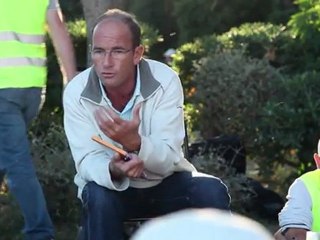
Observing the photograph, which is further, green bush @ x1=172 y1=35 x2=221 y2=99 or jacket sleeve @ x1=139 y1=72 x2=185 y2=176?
green bush @ x1=172 y1=35 x2=221 y2=99

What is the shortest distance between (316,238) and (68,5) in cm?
839

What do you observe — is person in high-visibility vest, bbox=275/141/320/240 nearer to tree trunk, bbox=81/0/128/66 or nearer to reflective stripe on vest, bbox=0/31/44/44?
reflective stripe on vest, bbox=0/31/44/44

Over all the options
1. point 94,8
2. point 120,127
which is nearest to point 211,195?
point 120,127

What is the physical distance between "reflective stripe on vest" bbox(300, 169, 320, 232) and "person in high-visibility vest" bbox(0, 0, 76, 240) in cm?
133

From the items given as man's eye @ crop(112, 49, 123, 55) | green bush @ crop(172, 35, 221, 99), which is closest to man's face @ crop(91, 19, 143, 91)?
man's eye @ crop(112, 49, 123, 55)

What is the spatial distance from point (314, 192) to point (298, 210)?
96 millimetres

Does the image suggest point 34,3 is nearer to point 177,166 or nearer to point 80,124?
point 80,124

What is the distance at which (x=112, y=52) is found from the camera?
4234 millimetres

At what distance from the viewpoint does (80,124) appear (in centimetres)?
424

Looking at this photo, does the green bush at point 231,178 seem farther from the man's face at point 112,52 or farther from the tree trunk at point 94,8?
the man's face at point 112,52

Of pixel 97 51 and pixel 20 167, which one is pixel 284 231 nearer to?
pixel 97 51

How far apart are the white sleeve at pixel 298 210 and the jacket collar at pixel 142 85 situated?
77 cm

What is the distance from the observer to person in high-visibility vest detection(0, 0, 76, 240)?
4664 millimetres

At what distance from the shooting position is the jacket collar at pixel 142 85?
424 centimetres
